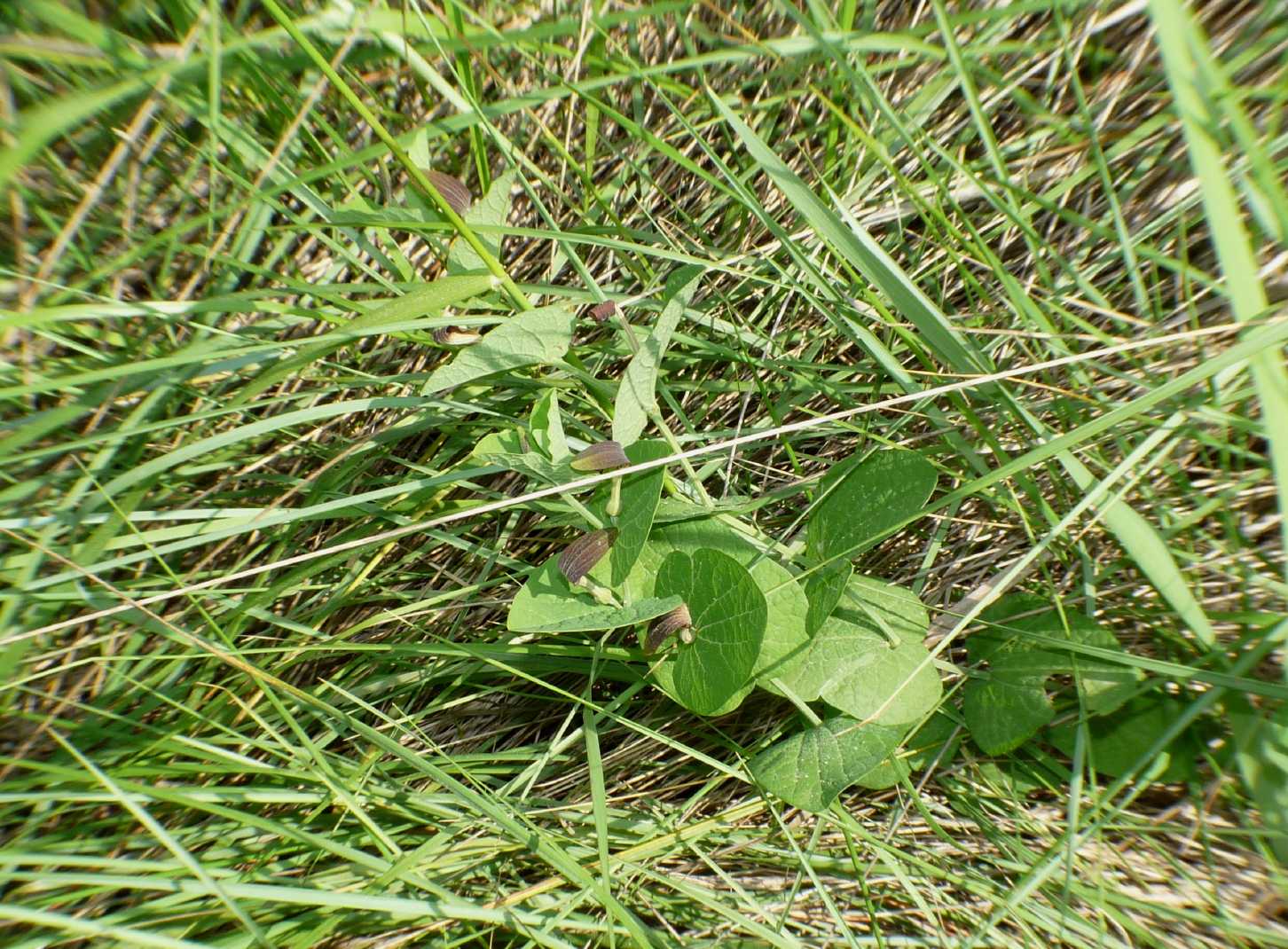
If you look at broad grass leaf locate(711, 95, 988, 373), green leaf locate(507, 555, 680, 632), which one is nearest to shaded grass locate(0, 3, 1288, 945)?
broad grass leaf locate(711, 95, 988, 373)

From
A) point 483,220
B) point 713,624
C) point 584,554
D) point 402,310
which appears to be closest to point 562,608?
point 584,554

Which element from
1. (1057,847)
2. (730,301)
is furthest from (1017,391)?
(1057,847)

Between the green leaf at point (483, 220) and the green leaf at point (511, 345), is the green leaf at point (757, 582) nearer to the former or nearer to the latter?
the green leaf at point (511, 345)

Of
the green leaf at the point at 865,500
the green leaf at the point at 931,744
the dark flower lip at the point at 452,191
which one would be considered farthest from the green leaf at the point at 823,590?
the dark flower lip at the point at 452,191

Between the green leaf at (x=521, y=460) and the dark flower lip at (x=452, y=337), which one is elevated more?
the dark flower lip at (x=452, y=337)

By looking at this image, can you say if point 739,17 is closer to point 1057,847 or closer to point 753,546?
point 753,546

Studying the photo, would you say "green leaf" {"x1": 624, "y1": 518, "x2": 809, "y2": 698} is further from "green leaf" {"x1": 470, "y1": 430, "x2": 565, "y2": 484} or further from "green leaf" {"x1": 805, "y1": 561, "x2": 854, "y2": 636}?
"green leaf" {"x1": 470, "y1": 430, "x2": 565, "y2": 484}
